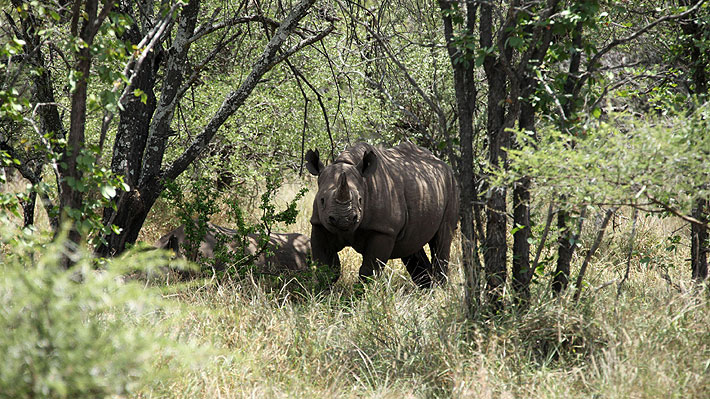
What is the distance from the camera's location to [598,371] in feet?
12.8

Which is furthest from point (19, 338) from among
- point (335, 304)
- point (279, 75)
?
point (279, 75)

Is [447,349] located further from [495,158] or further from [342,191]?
[342,191]

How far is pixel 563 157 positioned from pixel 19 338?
287cm

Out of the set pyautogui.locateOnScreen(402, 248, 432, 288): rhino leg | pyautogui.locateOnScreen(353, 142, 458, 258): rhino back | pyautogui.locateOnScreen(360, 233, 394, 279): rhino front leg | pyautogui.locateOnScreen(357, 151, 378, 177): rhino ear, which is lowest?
pyautogui.locateOnScreen(402, 248, 432, 288): rhino leg

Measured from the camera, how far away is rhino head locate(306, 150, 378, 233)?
5977 millimetres

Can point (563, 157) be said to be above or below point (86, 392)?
above

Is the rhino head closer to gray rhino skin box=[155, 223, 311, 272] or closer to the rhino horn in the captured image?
the rhino horn

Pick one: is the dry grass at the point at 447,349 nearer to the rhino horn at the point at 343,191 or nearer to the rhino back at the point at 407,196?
the rhino horn at the point at 343,191

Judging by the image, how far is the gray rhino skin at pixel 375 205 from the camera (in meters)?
6.12

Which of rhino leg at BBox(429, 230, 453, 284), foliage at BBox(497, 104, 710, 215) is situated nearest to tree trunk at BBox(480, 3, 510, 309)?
foliage at BBox(497, 104, 710, 215)

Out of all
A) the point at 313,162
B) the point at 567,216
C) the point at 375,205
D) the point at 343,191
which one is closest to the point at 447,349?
the point at 567,216

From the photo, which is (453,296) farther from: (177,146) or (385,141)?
(385,141)

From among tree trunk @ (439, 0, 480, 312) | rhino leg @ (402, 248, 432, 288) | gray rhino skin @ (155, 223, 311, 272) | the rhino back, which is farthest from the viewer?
rhino leg @ (402, 248, 432, 288)

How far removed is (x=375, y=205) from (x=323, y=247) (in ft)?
2.12
